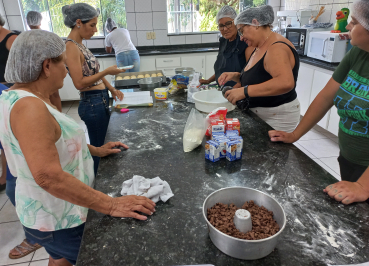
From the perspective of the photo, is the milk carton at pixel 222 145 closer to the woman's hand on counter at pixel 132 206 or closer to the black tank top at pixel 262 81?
the woman's hand on counter at pixel 132 206

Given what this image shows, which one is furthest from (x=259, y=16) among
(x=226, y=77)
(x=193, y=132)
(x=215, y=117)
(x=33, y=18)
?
(x=33, y=18)

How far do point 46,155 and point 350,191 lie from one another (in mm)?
1032

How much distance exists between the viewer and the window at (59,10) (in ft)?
14.9

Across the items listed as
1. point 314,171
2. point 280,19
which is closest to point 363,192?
point 314,171

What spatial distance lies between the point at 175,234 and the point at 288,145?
2.68 feet

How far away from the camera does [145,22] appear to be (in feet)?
15.5

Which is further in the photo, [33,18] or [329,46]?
[33,18]

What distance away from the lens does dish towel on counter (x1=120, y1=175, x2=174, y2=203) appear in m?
0.92

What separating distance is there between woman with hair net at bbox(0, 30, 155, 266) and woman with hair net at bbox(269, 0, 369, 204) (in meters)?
0.75

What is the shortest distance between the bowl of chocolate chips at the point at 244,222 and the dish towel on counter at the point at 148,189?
0.22 metres

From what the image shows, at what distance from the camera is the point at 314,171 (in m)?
1.08

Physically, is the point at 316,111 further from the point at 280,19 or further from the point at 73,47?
the point at 280,19

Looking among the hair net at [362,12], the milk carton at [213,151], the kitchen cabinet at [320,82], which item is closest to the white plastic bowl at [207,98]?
the milk carton at [213,151]

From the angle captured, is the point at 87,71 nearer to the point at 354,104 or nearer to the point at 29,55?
the point at 29,55
